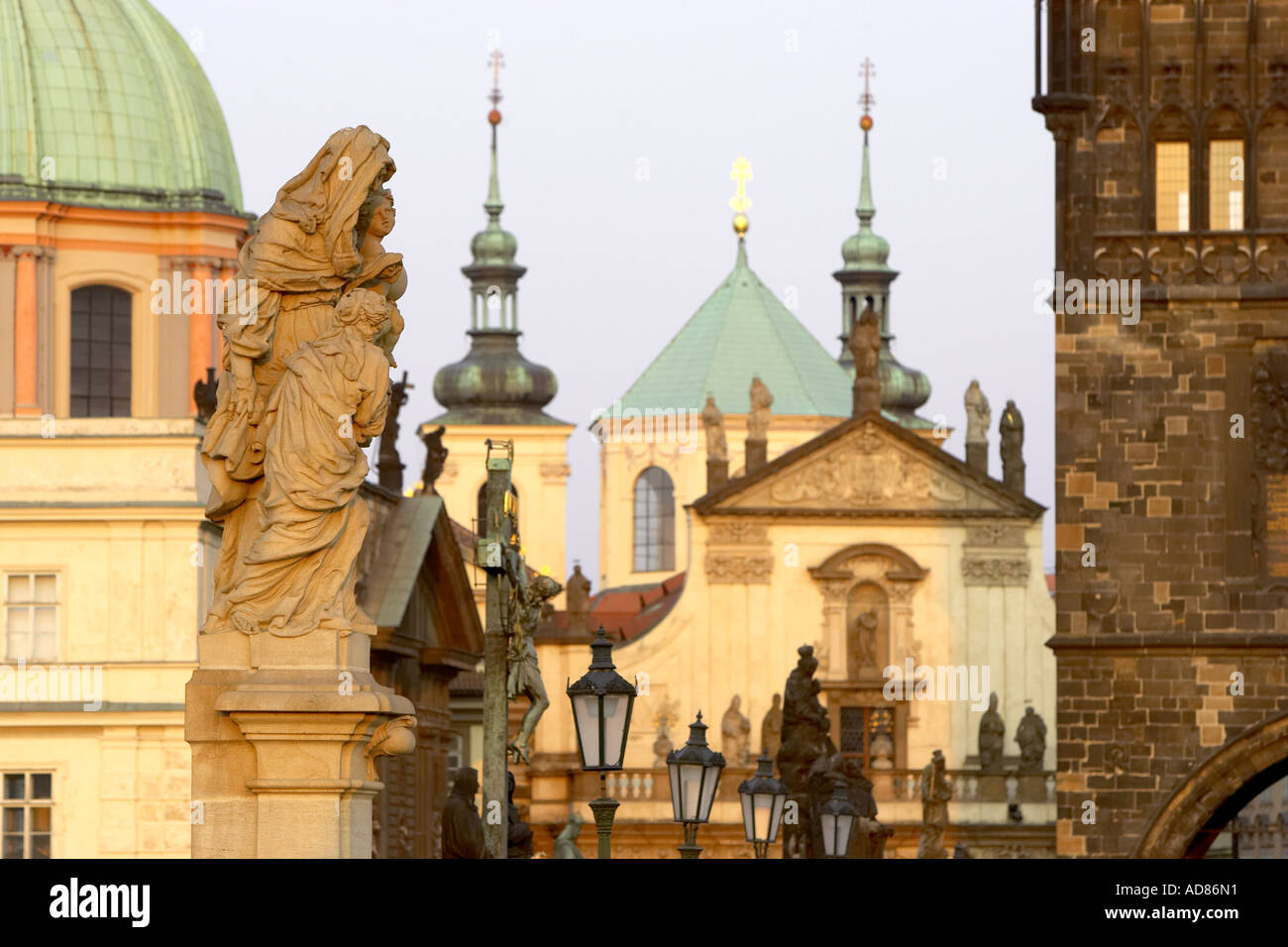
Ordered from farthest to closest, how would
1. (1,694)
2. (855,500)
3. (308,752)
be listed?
1. (855,500)
2. (1,694)
3. (308,752)

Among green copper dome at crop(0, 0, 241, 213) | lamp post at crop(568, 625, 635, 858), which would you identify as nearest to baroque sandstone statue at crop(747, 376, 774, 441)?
green copper dome at crop(0, 0, 241, 213)

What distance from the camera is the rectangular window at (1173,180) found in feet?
126

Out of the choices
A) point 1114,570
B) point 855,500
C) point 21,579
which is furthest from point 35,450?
point 855,500

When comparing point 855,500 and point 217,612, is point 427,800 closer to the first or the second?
point 855,500

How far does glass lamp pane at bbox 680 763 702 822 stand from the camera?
62.5 ft

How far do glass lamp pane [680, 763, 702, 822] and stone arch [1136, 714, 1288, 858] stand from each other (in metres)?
18.8

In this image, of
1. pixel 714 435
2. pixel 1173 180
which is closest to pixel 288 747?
pixel 1173 180

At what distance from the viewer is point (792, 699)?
957 inches

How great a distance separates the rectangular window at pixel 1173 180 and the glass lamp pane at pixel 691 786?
20.8 metres

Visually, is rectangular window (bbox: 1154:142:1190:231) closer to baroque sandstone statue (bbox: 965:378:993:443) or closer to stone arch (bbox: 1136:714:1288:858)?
stone arch (bbox: 1136:714:1288:858)

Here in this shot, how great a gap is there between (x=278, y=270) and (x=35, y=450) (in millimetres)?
34318

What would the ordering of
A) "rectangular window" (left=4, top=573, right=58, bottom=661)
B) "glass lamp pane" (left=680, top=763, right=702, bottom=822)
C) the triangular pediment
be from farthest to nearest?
the triangular pediment < "rectangular window" (left=4, top=573, right=58, bottom=661) < "glass lamp pane" (left=680, top=763, right=702, bottom=822)

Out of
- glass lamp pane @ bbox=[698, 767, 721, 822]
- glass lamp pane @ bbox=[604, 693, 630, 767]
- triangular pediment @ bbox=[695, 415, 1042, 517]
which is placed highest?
triangular pediment @ bbox=[695, 415, 1042, 517]

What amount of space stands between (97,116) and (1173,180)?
20.2m
